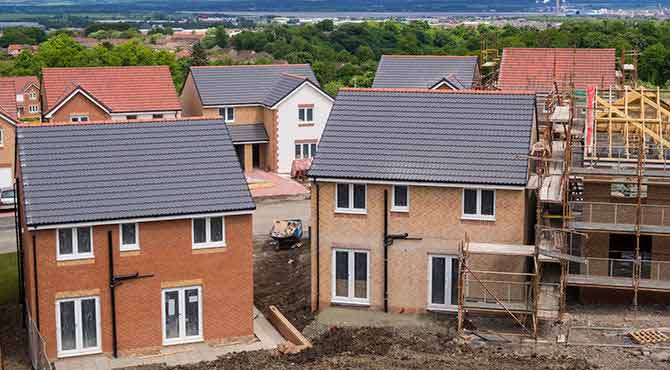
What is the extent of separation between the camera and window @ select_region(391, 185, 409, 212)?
3403cm

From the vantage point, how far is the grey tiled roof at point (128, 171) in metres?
30.7

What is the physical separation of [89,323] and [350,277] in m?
8.75

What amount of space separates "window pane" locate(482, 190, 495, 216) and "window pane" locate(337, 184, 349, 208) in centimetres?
451

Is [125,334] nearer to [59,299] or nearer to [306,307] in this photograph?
[59,299]

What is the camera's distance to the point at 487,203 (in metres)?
33.5

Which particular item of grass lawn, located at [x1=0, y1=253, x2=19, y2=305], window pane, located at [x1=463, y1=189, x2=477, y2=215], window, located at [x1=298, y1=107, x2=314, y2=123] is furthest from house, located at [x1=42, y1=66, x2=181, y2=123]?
window pane, located at [x1=463, y1=189, x2=477, y2=215]

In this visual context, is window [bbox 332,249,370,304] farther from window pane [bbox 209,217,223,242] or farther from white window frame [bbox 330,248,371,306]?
window pane [bbox 209,217,223,242]

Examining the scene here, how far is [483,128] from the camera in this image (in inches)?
1367

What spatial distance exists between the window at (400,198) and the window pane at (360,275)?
194 centimetres

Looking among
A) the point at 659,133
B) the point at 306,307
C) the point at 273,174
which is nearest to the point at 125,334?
the point at 306,307

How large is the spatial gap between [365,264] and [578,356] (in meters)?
8.15

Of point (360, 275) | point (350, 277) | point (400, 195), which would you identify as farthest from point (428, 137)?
point (350, 277)

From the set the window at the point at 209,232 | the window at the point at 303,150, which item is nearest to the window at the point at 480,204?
the window at the point at 209,232

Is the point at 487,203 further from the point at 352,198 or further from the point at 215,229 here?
the point at 215,229
